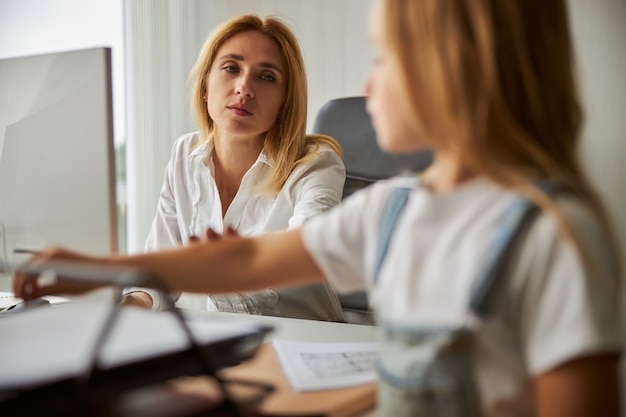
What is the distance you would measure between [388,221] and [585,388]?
0.21 metres

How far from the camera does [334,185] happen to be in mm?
1660

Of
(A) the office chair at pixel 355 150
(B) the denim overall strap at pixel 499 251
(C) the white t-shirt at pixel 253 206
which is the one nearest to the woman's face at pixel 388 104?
(B) the denim overall strap at pixel 499 251

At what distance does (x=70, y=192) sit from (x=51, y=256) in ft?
1.27

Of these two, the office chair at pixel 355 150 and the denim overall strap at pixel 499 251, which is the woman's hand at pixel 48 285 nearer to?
the denim overall strap at pixel 499 251

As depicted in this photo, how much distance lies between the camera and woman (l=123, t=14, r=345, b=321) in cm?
167

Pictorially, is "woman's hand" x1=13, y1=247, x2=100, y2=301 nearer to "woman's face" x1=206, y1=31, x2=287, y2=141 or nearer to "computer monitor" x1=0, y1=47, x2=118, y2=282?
"computer monitor" x1=0, y1=47, x2=118, y2=282

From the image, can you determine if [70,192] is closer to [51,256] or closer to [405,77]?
[51,256]

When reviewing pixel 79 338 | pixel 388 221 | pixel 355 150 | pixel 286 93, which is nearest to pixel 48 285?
pixel 79 338

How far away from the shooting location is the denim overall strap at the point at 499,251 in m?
0.51

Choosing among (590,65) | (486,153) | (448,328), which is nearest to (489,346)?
(448,328)

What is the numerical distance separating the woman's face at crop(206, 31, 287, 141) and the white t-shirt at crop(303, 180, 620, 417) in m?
1.11

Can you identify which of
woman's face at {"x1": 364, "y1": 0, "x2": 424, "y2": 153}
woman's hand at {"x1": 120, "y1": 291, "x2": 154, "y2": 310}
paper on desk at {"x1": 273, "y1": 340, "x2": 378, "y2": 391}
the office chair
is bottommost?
woman's hand at {"x1": 120, "y1": 291, "x2": 154, "y2": 310}

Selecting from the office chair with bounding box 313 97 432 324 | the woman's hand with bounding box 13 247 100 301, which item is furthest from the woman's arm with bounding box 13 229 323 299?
the office chair with bounding box 313 97 432 324

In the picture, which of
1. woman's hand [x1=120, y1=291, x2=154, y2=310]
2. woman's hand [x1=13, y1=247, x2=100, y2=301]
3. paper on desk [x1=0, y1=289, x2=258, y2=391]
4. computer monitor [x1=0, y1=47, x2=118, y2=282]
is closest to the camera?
paper on desk [x1=0, y1=289, x2=258, y2=391]
